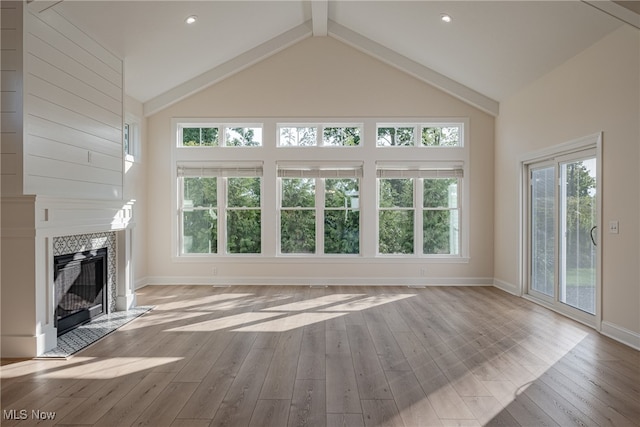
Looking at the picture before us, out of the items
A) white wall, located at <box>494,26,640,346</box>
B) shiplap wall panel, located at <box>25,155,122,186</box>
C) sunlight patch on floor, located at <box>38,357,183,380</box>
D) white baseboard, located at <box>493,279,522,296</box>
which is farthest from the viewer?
white baseboard, located at <box>493,279,522,296</box>

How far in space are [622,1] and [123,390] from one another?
5.28 m

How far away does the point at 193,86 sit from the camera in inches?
265

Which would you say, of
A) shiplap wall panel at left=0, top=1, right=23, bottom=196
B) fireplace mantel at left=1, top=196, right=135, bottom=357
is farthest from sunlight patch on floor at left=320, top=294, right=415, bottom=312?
shiplap wall panel at left=0, top=1, right=23, bottom=196

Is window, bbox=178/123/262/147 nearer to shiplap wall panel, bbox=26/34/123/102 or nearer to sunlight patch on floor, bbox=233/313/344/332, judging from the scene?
shiplap wall panel, bbox=26/34/123/102

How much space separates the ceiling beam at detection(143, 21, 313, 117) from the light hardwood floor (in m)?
3.69

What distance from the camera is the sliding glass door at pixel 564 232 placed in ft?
15.2

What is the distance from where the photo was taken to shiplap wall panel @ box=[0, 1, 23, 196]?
3.47 m

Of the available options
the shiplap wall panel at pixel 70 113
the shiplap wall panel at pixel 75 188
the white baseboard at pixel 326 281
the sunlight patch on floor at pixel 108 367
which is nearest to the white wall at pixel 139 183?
the white baseboard at pixel 326 281

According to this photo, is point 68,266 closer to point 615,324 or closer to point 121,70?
point 121,70

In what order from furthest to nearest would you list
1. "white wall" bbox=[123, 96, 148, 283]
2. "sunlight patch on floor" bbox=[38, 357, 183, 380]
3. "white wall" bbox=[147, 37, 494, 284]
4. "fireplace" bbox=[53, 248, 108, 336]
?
"white wall" bbox=[147, 37, 494, 284] < "white wall" bbox=[123, 96, 148, 283] < "fireplace" bbox=[53, 248, 108, 336] < "sunlight patch on floor" bbox=[38, 357, 183, 380]

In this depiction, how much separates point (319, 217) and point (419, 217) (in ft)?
5.77

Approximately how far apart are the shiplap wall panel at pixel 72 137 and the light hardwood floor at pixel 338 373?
2.04m

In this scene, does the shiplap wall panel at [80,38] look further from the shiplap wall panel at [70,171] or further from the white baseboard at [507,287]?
the white baseboard at [507,287]

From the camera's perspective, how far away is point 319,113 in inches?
271
